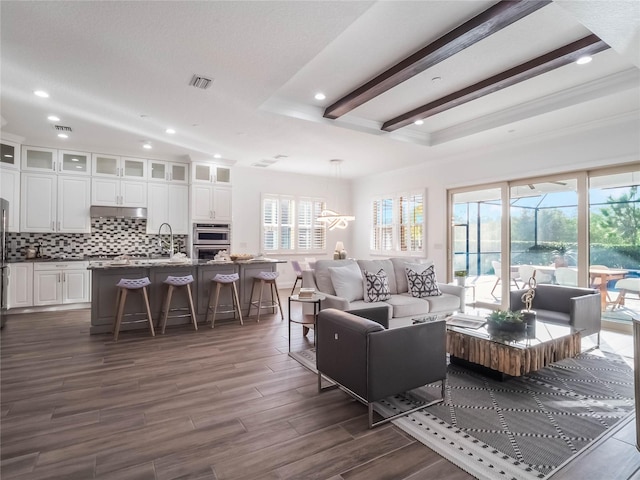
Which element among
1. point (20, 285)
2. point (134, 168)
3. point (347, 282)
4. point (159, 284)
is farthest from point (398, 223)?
point (20, 285)

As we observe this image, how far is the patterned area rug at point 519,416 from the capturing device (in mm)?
2006

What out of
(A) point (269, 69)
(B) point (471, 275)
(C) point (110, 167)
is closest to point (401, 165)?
(B) point (471, 275)

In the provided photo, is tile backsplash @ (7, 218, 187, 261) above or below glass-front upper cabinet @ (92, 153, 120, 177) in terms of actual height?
below

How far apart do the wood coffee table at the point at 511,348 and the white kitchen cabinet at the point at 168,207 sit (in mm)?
5921

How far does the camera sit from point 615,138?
4695 mm

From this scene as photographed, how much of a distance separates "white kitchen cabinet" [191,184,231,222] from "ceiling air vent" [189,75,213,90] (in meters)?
3.66

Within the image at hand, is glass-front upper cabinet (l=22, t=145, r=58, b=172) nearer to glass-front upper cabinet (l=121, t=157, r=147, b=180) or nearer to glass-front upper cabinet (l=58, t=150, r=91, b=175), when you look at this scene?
glass-front upper cabinet (l=58, t=150, r=91, b=175)

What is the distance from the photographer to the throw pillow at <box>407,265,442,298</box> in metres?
4.74

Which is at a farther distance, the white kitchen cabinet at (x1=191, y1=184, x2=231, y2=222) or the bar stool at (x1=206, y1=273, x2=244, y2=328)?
the white kitchen cabinet at (x1=191, y1=184, x2=231, y2=222)

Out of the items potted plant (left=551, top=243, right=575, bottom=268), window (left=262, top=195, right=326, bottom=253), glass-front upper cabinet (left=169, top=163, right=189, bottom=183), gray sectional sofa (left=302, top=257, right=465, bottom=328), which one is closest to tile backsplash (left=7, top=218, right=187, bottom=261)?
glass-front upper cabinet (left=169, top=163, right=189, bottom=183)

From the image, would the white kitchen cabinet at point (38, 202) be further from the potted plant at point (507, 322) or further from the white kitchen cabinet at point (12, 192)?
the potted plant at point (507, 322)

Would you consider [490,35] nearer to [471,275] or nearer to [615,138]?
[615,138]

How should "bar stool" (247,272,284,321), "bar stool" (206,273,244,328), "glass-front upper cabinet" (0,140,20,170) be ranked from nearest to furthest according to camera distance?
"bar stool" (206,273,244,328) → "bar stool" (247,272,284,321) → "glass-front upper cabinet" (0,140,20,170)

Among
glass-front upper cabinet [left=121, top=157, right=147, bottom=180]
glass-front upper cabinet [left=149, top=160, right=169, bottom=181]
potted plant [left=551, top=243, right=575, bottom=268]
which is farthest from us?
glass-front upper cabinet [left=149, top=160, right=169, bottom=181]
